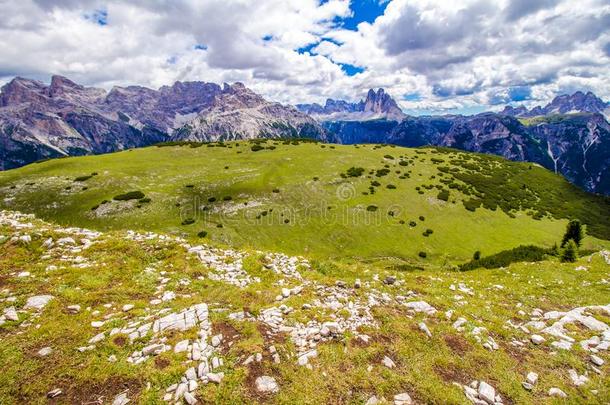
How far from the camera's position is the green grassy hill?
52188mm

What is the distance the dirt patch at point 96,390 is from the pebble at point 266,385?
3456 mm

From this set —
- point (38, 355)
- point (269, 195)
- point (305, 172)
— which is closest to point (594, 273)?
point (38, 355)

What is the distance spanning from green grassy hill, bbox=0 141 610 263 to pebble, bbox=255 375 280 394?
27.6 m

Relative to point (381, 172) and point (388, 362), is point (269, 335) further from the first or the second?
point (381, 172)

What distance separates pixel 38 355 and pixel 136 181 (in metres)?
65.9

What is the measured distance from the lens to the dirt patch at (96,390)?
843cm

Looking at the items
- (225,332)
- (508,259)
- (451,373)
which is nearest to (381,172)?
(508,259)

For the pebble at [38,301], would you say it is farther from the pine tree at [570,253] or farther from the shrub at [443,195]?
the shrub at [443,195]

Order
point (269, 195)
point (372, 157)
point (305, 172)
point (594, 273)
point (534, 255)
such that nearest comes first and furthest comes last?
1. point (594, 273)
2. point (534, 255)
3. point (269, 195)
4. point (305, 172)
5. point (372, 157)

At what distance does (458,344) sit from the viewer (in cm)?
1218

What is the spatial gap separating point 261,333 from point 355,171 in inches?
2730

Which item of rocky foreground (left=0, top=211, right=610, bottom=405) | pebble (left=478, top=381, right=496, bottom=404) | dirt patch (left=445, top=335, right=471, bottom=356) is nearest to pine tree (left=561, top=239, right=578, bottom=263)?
rocky foreground (left=0, top=211, right=610, bottom=405)

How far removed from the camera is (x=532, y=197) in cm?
8369

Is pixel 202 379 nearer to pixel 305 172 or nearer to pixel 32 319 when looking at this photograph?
pixel 32 319
